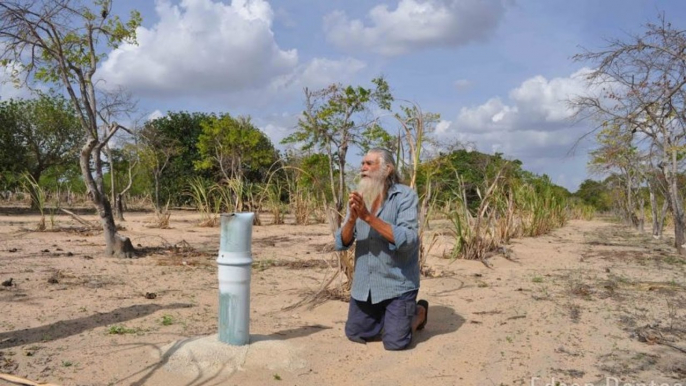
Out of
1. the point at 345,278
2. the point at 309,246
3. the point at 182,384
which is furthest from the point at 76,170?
the point at 182,384

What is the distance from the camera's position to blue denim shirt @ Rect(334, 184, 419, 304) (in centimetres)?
338

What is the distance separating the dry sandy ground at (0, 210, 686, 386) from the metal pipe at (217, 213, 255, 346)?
11 centimetres

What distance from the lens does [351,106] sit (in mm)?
13398

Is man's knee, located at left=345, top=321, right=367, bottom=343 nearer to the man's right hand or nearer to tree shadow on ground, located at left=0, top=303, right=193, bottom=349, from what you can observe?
the man's right hand

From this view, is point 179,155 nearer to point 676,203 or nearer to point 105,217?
point 105,217

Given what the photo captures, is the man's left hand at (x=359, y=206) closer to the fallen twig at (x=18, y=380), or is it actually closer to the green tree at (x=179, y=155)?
the fallen twig at (x=18, y=380)

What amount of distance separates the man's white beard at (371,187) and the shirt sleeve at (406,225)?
6.1 inches

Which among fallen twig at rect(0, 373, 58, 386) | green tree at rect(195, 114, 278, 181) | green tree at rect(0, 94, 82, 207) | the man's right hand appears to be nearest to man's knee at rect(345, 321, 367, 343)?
the man's right hand

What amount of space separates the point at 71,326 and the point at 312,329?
1459 mm

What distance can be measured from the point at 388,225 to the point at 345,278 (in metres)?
1.66

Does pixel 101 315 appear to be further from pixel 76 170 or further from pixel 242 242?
pixel 76 170

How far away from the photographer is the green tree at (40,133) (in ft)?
61.1

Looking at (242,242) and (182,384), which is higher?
(242,242)

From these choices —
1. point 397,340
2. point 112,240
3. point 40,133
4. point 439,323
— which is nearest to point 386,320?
point 397,340
